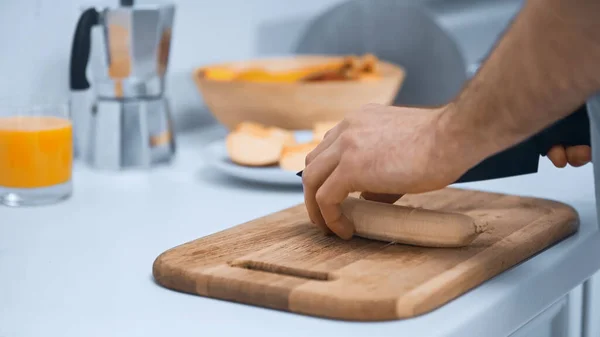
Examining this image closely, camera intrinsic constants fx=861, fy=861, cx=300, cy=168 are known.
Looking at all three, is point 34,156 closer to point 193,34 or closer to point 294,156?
point 294,156

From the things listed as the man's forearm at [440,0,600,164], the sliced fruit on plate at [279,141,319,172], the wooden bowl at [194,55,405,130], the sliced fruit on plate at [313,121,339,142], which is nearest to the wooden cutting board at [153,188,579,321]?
the man's forearm at [440,0,600,164]

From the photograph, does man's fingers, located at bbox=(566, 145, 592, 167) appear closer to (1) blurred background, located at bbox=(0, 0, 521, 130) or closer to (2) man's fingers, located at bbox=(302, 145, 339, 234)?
(2) man's fingers, located at bbox=(302, 145, 339, 234)

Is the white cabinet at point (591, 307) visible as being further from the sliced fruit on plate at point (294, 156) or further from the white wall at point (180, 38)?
the white wall at point (180, 38)

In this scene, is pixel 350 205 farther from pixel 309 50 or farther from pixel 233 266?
pixel 309 50

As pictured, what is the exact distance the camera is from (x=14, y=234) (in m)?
0.99

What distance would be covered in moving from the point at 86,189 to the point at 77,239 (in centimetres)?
25

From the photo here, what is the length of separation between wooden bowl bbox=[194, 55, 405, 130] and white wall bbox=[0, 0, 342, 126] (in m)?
0.19

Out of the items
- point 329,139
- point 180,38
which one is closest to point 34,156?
point 329,139

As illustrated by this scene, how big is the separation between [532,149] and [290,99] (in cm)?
53

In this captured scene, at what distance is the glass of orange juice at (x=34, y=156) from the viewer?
1109 mm

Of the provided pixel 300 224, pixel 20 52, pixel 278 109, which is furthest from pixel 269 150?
pixel 20 52

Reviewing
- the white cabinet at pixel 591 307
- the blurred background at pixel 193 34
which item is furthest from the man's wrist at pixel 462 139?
the blurred background at pixel 193 34

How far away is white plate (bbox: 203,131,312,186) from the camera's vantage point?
118cm

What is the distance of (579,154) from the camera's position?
936 millimetres
